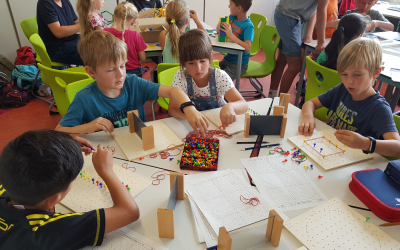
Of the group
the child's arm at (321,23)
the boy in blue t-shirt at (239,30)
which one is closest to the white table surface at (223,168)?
the child's arm at (321,23)

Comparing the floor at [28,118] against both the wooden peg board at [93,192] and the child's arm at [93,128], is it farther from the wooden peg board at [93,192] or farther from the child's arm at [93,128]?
the wooden peg board at [93,192]

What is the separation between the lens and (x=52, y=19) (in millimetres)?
2637

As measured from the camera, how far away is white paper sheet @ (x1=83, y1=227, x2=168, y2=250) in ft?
2.60

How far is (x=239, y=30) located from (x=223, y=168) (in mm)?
2167

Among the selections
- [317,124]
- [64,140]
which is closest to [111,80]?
[64,140]

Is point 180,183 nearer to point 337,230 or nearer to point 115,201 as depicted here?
point 115,201

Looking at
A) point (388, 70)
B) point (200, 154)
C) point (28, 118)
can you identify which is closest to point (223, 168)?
point (200, 154)

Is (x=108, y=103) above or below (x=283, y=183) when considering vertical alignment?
above

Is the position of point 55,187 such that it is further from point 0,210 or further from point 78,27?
point 78,27

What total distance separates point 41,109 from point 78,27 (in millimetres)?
1053

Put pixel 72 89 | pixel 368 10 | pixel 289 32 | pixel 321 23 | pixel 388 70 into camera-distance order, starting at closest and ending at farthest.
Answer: pixel 72 89 → pixel 388 70 → pixel 321 23 → pixel 289 32 → pixel 368 10

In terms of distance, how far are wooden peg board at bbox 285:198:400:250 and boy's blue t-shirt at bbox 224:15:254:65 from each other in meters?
2.26

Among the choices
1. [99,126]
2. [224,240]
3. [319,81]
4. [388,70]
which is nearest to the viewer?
[224,240]

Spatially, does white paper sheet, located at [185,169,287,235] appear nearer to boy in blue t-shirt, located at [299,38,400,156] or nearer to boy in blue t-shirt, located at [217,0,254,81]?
boy in blue t-shirt, located at [299,38,400,156]
